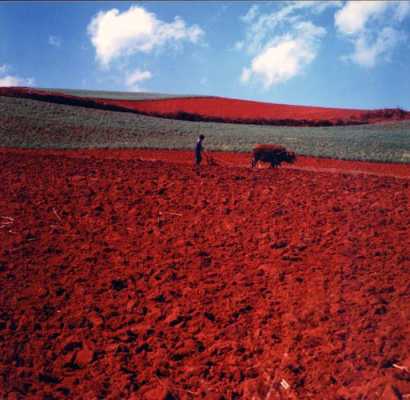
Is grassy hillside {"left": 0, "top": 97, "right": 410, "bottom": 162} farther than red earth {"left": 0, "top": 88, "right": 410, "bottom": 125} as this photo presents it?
No

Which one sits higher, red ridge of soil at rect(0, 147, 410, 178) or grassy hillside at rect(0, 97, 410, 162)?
grassy hillside at rect(0, 97, 410, 162)

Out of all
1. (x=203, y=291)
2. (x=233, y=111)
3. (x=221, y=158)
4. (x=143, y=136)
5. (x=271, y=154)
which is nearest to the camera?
(x=203, y=291)

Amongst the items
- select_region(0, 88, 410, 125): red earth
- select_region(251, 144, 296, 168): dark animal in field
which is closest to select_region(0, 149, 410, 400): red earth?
select_region(251, 144, 296, 168): dark animal in field

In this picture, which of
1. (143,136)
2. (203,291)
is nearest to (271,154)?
(203,291)

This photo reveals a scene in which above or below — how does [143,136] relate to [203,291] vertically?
above

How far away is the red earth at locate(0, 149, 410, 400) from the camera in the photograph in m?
4.52

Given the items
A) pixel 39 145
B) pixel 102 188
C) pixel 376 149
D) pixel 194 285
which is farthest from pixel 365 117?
pixel 194 285

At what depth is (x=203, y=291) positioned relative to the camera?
6.13 meters

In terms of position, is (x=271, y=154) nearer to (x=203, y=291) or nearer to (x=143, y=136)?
(x=203, y=291)

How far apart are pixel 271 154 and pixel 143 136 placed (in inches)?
458

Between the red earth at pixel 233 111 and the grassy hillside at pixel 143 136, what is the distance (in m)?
5.58

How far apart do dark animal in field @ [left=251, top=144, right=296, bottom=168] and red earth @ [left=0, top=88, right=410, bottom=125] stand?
80.9 feet

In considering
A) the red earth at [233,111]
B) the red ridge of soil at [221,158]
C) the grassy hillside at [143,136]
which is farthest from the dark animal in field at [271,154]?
the red earth at [233,111]

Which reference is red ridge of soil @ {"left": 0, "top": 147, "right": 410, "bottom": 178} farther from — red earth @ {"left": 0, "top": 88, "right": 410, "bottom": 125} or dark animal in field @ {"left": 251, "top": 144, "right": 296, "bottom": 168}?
red earth @ {"left": 0, "top": 88, "right": 410, "bottom": 125}
